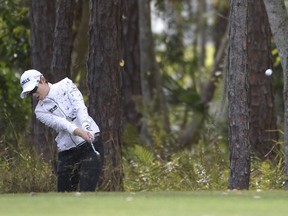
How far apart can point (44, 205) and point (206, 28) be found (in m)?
34.8

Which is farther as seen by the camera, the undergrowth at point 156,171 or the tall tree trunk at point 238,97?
the undergrowth at point 156,171

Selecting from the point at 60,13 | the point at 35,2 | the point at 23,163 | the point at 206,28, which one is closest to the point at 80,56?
the point at 35,2

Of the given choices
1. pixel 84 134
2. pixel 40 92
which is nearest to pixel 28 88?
pixel 40 92

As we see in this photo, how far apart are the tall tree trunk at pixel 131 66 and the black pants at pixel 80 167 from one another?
1336 centimetres

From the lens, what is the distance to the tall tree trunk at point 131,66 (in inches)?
1075

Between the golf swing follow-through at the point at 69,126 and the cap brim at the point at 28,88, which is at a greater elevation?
the cap brim at the point at 28,88

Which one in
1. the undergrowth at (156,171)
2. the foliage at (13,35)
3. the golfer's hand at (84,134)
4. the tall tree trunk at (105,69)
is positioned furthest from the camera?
the foliage at (13,35)

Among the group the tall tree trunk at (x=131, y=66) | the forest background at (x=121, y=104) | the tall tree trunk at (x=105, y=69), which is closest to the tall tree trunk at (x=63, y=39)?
the forest background at (x=121, y=104)

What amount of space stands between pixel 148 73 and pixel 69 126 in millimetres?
14602

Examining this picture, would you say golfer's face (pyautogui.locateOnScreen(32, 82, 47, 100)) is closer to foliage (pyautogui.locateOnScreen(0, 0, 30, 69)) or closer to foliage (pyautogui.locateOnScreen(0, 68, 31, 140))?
foliage (pyautogui.locateOnScreen(0, 68, 31, 140))

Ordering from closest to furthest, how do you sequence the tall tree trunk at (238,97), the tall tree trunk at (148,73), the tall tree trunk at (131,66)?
the tall tree trunk at (238,97), the tall tree trunk at (148,73), the tall tree trunk at (131,66)

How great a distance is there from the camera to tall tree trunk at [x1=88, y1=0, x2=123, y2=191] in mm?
15453

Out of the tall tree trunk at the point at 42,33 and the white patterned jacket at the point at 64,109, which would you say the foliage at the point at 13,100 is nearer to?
the tall tree trunk at the point at 42,33

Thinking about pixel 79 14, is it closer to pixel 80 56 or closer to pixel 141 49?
pixel 80 56
